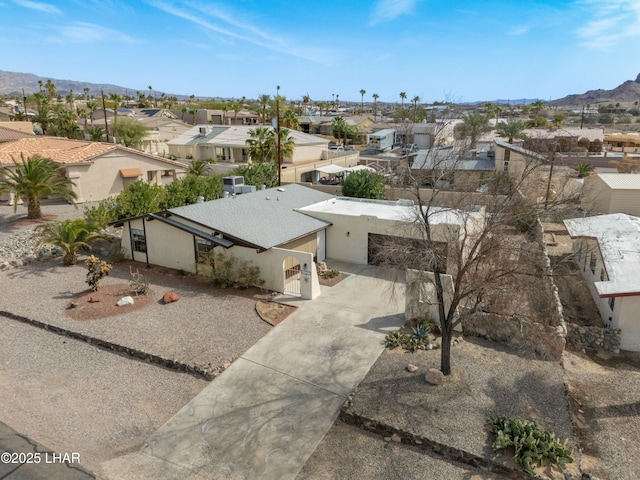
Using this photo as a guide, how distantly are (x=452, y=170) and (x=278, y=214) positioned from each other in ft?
39.8

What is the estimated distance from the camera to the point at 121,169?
35.8 meters

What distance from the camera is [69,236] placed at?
69.5 ft

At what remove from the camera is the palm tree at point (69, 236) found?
69.3ft

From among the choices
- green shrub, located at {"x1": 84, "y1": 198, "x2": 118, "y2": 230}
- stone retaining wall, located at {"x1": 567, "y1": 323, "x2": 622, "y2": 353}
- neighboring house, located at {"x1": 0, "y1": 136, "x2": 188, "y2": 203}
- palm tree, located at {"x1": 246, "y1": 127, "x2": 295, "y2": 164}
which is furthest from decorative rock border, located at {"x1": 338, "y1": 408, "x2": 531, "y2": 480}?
palm tree, located at {"x1": 246, "y1": 127, "x2": 295, "y2": 164}

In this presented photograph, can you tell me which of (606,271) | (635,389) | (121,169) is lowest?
(635,389)

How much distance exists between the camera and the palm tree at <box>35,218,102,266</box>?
21125mm

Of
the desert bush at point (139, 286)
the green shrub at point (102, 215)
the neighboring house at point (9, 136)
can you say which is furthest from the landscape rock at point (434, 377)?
the neighboring house at point (9, 136)

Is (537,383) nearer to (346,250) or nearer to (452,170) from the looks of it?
(452,170)

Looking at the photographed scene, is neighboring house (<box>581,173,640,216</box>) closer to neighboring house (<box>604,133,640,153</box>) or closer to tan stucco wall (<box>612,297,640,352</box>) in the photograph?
tan stucco wall (<box>612,297,640,352</box>)

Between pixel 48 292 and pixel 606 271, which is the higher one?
pixel 606 271

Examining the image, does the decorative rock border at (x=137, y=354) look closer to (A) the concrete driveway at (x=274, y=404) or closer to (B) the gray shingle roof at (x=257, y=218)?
(A) the concrete driveway at (x=274, y=404)

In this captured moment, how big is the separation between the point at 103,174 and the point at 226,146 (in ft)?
61.8

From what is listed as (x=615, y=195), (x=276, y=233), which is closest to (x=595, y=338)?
(x=276, y=233)

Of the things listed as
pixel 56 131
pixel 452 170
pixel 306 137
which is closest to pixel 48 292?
pixel 452 170
